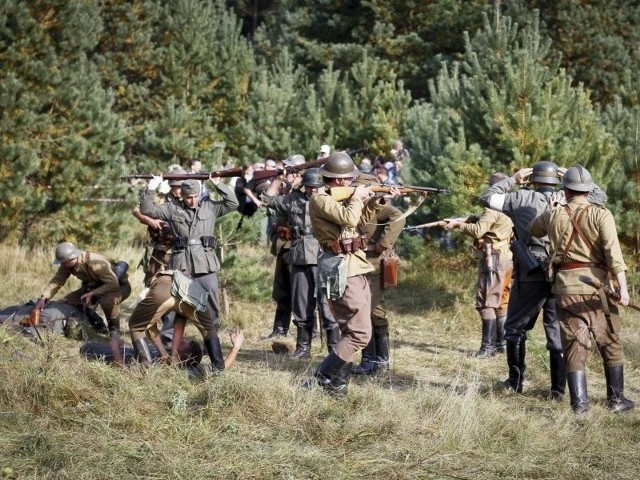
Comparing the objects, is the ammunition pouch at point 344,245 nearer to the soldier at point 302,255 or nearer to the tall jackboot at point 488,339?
the soldier at point 302,255

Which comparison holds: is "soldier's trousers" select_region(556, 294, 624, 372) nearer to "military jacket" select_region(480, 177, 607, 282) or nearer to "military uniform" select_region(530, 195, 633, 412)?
"military uniform" select_region(530, 195, 633, 412)

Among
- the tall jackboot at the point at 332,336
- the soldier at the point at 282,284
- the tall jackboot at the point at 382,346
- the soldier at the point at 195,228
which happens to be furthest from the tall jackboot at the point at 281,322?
the tall jackboot at the point at 382,346

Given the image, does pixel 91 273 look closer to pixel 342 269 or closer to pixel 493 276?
pixel 342 269

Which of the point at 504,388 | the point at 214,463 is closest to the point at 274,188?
the point at 504,388

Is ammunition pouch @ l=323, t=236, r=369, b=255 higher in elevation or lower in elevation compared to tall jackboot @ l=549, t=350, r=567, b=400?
higher

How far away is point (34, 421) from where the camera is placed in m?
5.95

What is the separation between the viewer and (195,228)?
8734 millimetres

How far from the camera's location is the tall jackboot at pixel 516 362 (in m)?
7.67

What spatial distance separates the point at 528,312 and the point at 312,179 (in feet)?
9.42

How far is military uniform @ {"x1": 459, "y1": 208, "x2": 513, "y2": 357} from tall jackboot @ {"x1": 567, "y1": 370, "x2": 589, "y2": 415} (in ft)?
8.64

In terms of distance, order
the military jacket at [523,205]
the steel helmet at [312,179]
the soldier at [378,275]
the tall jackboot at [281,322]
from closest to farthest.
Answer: the military jacket at [523,205], the soldier at [378,275], the steel helmet at [312,179], the tall jackboot at [281,322]

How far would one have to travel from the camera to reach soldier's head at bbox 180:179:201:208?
860 centimetres

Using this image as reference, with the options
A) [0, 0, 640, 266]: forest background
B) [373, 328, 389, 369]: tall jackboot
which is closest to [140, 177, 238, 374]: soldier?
[373, 328, 389, 369]: tall jackboot

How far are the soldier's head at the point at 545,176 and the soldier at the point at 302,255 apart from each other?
8.05ft
